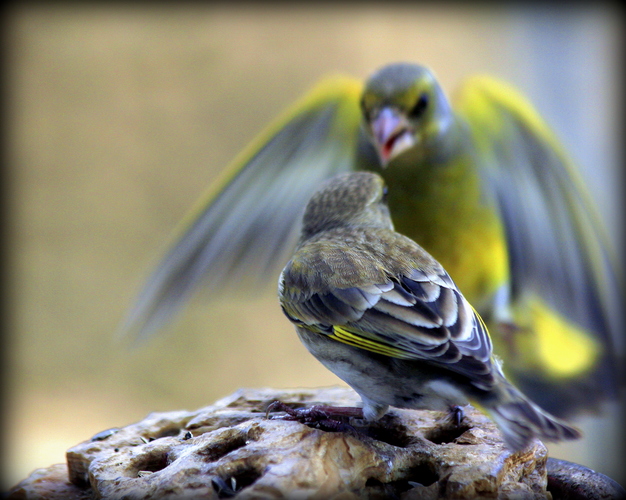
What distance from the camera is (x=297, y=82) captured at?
7.16 metres

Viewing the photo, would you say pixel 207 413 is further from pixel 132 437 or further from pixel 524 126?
pixel 524 126

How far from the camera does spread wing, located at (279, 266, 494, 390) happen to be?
1.60 m

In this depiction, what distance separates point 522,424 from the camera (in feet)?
5.02

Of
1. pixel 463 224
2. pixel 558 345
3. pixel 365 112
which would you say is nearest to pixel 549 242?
pixel 463 224

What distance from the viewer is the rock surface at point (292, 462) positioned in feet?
5.15

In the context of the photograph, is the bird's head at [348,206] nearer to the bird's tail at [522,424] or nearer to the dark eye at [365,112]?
the dark eye at [365,112]

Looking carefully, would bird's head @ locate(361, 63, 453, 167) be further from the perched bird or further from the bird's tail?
the bird's tail

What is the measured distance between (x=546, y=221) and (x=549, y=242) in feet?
0.32

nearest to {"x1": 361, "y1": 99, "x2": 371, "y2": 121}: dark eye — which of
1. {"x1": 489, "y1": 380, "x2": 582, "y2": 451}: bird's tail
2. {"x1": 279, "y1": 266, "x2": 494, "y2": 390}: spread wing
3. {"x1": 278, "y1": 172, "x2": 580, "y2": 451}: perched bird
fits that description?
{"x1": 278, "y1": 172, "x2": 580, "y2": 451}: perched bird

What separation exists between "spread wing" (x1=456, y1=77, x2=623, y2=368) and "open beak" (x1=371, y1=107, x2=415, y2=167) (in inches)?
19.4

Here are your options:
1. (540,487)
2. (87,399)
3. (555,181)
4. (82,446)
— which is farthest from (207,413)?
(87,399)

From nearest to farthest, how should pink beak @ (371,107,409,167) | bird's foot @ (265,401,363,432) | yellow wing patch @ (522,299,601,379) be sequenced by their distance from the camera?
bird's foot @ (265,401,363,432) < pink beak @ (371,107,409,167) < yellow wing patch @ (522,299,601,379)

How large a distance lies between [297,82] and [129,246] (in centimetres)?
249

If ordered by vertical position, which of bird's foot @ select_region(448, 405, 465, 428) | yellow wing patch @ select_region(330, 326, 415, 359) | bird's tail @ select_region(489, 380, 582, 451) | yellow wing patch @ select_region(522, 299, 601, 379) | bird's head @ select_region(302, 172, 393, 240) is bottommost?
yellow wing patch @ select_region(522, 299, 601, 379)
